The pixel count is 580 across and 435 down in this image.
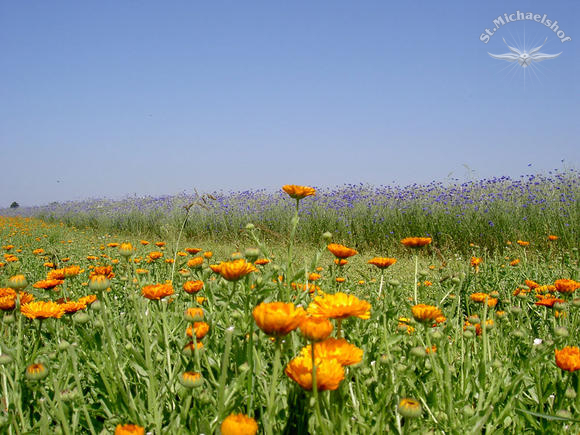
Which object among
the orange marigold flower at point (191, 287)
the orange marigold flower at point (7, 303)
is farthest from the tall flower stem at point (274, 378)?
the orange marigold flower at point (7, 303)

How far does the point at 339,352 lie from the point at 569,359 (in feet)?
2.08

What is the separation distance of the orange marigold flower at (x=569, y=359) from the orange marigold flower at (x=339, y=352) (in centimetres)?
58

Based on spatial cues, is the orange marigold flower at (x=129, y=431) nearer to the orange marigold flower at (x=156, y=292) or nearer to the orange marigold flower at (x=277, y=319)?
the orange marigold flower at (x=277, y=319)

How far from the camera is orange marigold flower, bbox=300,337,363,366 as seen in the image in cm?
75

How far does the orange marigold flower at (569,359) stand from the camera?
99 centimetres

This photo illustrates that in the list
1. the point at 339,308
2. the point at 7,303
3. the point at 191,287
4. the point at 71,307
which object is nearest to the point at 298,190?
the point at 191,287

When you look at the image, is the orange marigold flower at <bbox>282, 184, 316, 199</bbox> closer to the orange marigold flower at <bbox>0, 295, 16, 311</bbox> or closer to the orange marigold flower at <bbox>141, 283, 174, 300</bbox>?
the orange marigold flower at <bbox>141, 283, 174, 300</bbox>

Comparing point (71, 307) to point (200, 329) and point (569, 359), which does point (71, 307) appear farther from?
point (569, 359)

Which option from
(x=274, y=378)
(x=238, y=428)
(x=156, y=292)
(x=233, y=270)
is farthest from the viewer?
(x=156, y=292)

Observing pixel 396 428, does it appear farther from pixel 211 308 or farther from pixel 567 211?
pixel 567 211

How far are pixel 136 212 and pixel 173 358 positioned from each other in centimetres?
1053

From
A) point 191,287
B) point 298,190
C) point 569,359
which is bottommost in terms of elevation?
point 569,359

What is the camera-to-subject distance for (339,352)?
30.1 inches

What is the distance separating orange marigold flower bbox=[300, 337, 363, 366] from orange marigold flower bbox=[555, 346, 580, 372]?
576mm
